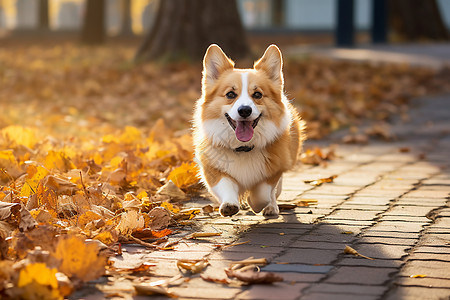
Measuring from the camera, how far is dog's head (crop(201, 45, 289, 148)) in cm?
477

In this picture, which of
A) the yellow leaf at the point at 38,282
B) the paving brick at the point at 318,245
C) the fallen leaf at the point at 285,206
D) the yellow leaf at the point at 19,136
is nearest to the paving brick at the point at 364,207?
the fallen leaf at the point at 285,206

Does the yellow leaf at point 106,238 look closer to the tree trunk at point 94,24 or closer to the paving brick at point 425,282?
the paving brick at point 425,282

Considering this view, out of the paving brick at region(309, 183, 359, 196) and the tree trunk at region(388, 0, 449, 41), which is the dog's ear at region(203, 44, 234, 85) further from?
the tree trunk at region(388, 0, 449, 41)

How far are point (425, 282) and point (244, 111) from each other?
1.69m

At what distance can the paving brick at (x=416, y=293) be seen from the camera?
125 inches

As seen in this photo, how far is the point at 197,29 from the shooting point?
15.4 m

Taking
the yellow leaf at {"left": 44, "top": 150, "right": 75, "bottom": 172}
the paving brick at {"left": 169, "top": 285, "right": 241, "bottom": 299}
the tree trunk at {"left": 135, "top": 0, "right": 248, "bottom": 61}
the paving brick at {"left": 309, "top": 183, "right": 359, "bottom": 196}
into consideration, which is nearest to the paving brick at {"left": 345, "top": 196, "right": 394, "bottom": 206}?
the paving brick at {"left": 309, "top": 183, "right": 359, "bottom": 196}

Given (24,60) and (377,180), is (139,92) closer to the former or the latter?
(377,180)

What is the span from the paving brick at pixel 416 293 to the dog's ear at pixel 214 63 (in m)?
2.22

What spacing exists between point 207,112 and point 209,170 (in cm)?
40

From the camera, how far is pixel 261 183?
4.79m

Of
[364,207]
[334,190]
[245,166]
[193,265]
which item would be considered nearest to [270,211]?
[245,166]

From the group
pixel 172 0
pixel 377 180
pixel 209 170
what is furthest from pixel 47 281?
pixel 172 0

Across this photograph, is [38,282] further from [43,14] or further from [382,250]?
[43,14]
